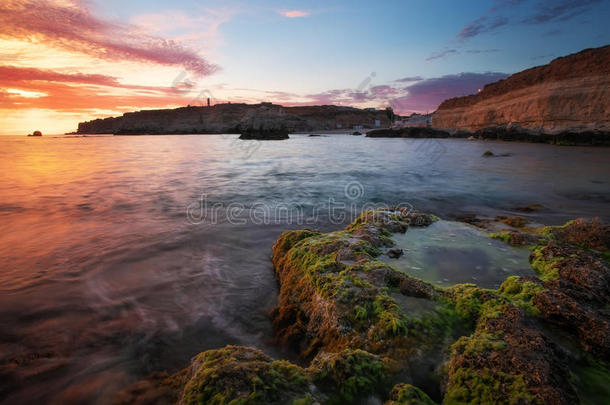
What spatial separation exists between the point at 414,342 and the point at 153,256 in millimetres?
4703

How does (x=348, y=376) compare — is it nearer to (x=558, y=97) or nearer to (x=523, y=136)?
(x=523, y=136)

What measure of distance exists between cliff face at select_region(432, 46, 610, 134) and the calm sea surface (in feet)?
77.0

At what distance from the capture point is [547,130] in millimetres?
29344

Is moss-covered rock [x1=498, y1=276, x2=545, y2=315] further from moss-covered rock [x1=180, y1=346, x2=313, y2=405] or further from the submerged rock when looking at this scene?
moss-covered rock [x1=180, y1=346, x2=313, y2=405]

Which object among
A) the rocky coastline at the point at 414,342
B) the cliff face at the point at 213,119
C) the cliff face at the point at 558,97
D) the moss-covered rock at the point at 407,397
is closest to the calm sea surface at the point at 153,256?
the rocky coastline at the point at 414,342

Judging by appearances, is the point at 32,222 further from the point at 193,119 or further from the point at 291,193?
the point at 193,119

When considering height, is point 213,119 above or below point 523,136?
above

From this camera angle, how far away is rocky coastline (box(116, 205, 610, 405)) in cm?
166

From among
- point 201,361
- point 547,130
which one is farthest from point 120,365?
point 547,130

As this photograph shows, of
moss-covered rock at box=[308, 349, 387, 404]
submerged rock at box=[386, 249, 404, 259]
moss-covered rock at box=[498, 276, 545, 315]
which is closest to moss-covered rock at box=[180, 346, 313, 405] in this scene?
moss-covered rock at box=[308, 349, 387, 404]

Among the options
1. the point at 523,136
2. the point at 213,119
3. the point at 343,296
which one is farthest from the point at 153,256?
the point at 213,119

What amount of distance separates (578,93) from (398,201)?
35.4 meters

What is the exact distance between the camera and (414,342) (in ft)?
7.16

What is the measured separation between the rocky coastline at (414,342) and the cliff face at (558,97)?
33855 mm
